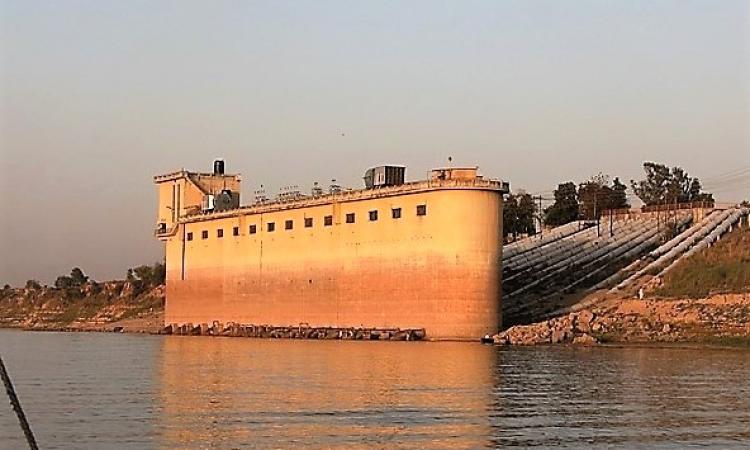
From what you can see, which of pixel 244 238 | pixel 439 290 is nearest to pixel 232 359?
pixel 439 290

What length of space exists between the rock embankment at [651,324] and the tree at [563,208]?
44.9 m

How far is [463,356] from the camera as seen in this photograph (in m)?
46.9

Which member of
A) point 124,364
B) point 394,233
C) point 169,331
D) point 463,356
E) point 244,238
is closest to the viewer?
point 124,364

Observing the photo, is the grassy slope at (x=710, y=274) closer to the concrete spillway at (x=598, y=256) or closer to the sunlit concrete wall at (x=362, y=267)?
the concrete spillway at (x=598, y=256)

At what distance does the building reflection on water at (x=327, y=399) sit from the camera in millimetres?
20391

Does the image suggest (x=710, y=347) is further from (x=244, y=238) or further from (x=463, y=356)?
(x=244, y=238)

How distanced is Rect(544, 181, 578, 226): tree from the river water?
5858cm

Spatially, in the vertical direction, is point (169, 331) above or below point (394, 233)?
below

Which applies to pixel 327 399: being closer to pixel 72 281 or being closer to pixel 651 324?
pixel 651 324

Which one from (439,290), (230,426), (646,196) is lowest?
(230,426)

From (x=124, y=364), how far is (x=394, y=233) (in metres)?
24.4

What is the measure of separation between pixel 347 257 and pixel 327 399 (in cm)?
4079

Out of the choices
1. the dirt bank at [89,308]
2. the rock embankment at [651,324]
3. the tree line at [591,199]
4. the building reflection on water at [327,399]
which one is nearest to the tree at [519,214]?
the tree line at [591,199]

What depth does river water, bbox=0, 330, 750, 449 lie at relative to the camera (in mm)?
20453
